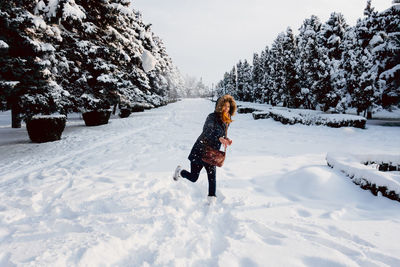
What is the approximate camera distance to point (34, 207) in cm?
363

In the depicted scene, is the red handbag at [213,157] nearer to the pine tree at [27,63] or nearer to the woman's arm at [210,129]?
the woman's arm at [210,129]

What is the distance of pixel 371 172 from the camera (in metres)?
3.96

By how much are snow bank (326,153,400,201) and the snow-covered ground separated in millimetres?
162

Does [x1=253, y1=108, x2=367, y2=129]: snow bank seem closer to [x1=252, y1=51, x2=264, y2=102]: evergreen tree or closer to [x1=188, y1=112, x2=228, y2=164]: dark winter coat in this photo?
[x1=188, y1=112, x2=228, y2=164]: dark winter coat

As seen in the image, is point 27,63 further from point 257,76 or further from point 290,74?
point 257,76

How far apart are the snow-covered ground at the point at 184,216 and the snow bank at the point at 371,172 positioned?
162 mm

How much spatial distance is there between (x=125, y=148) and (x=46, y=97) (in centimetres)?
474

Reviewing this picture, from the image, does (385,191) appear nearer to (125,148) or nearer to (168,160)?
(168,160)

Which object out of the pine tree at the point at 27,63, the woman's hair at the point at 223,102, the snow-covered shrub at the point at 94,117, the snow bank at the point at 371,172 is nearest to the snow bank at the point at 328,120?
the snow bank at the point at 371,172

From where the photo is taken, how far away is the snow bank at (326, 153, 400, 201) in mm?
3709

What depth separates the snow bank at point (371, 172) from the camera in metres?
3.71

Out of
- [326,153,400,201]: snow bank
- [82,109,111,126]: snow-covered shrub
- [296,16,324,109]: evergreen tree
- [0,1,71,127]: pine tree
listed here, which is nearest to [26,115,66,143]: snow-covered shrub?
[0,1,71,127]: pine tree

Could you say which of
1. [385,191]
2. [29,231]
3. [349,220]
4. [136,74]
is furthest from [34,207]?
[136,74]

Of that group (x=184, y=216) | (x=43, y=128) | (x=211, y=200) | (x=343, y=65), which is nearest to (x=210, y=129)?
(x=211, y=200)
